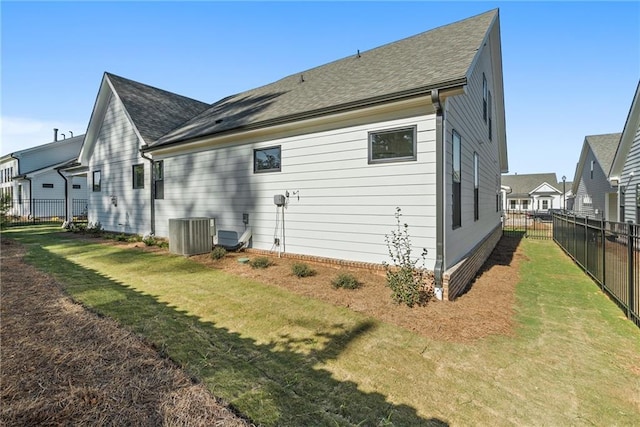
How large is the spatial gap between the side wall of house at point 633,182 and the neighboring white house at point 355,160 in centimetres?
592

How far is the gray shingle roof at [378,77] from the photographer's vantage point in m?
6.03

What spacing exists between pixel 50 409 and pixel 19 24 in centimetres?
1123

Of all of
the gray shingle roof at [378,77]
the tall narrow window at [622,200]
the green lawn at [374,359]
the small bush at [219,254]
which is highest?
the gray shingle roof at [378,77]

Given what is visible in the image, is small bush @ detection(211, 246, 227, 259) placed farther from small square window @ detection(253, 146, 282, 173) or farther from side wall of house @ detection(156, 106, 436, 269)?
small square window @ detection(253, 146, 282, 173)

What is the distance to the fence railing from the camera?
4793 millimetres

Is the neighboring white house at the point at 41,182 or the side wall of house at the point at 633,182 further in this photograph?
the neighboring white house at the point at 41,182

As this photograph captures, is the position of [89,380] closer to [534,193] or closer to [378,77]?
[378,77]

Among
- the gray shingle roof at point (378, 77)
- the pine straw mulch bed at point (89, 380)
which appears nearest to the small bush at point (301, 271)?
the pine straw mulch bed at point (89, 380)

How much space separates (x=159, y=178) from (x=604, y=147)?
29619 millimetres

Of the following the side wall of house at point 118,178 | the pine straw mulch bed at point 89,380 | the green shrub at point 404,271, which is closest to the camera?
the pine straw mulch bed at point 89,380

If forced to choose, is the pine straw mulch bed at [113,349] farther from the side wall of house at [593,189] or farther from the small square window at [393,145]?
the side wall of house at [593,189]

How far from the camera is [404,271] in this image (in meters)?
5.20

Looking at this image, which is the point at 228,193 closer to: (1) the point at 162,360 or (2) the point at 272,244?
(2) the point at 272,244

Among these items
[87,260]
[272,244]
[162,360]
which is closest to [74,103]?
[87,260]
